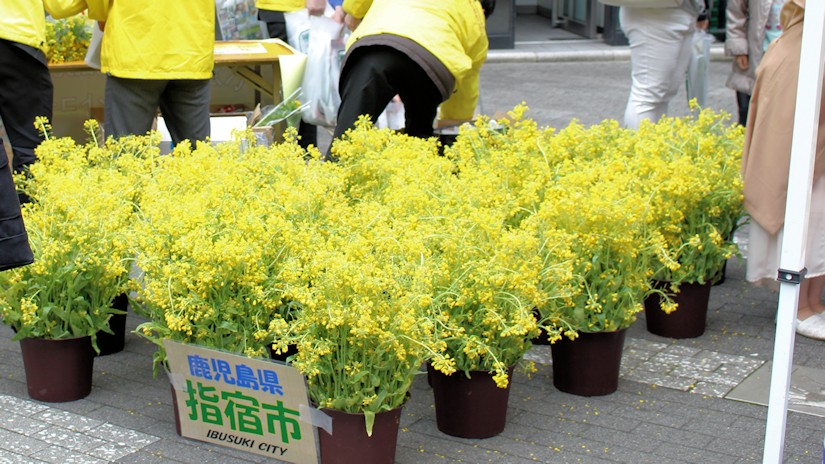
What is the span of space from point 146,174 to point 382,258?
1485 mm

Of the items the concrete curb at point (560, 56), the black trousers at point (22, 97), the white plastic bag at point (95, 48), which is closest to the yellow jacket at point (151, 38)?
the white plastic bag at point (95, 48)

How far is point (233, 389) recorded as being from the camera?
371 cm

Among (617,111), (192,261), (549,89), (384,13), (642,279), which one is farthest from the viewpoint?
(549,89)

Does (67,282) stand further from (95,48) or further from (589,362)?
(95,48)

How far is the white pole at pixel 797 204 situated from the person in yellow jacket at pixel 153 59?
11.1 feet

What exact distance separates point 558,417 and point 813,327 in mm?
1530

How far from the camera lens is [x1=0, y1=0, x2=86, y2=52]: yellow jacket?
5.29 metres

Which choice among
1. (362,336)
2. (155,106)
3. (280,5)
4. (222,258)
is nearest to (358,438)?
(362,336)

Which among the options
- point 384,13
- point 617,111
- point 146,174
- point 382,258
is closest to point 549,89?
point 617,111

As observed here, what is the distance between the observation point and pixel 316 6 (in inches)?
260

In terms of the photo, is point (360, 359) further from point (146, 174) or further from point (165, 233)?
point (146, 174)

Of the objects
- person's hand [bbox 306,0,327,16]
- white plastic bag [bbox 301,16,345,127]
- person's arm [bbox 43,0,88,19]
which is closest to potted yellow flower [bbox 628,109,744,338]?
white plastic bag [bbox 301,16,345,127]

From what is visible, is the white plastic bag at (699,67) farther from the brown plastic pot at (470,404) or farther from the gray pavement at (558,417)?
the brown plastic pot at (470,404)

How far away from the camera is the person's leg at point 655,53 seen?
6344 mm
